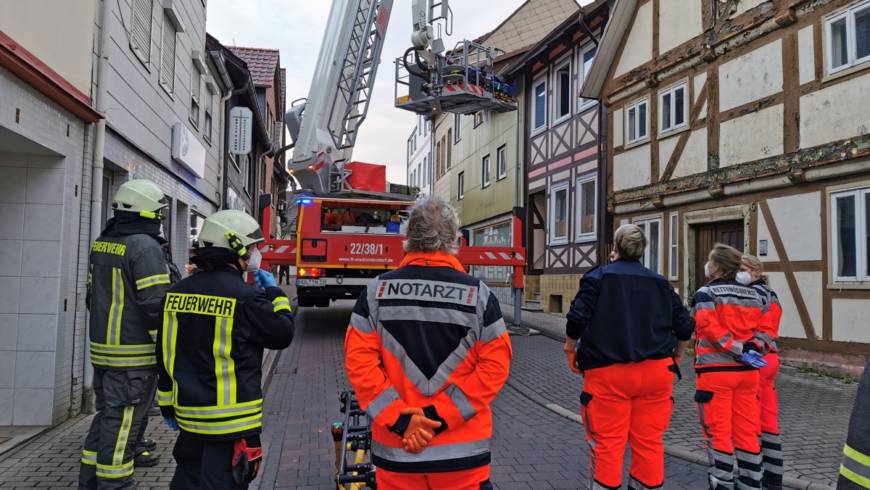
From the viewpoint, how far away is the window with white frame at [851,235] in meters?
7.76

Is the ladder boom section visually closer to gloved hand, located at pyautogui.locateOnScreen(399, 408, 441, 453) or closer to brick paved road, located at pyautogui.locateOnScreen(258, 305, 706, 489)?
brick paved road, located at pyautogui.locateOnScreen(258, 305, 706, 489)

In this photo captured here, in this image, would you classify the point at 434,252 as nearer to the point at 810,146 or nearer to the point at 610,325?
the point at 610,325

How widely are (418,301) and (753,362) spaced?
2.55 meters

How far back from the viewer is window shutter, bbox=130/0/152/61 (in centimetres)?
688

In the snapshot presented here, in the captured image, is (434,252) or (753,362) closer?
(434,252)

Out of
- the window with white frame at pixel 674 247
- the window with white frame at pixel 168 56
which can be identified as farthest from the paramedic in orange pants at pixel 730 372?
the window with white frame at pixel 674 247

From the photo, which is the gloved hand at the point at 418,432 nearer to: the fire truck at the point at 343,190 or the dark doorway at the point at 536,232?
the fire truck at the point at 343,190

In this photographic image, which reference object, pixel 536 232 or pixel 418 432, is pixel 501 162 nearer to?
pixel 536 232

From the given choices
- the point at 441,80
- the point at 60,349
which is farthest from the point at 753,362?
the point at 441,80

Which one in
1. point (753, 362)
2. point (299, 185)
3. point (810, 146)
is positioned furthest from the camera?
point (299, 185)

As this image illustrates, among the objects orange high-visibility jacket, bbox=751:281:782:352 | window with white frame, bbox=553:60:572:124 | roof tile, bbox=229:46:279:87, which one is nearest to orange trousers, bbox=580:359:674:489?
orange high-visibility jacket, bbox=751:281:782:352

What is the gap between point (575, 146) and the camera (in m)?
15.2

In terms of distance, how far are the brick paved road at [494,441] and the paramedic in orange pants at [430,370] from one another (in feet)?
6.14

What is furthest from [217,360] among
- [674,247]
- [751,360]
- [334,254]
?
[674,247]
